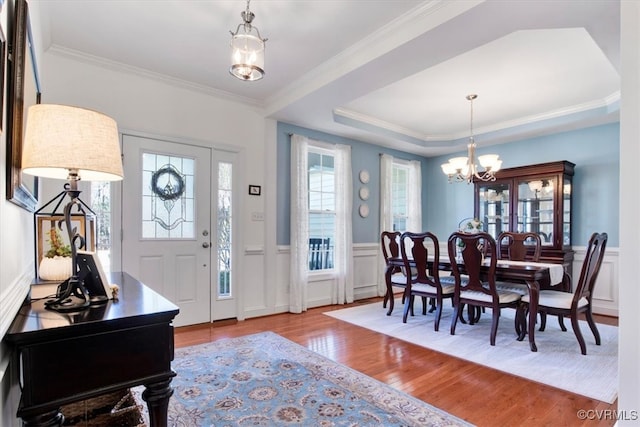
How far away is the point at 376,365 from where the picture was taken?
2.73 metres

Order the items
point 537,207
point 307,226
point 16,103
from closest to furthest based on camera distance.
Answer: point 16,103, point 307,226, point 537,207

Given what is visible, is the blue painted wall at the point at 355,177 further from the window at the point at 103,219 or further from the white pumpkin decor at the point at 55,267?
the white pumpkin decor at the point at 55,267

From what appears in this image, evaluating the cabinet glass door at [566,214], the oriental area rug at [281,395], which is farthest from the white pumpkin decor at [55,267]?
the cabinet glass door at [566,214]

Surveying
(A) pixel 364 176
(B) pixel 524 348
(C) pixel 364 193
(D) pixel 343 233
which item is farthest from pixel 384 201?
Result: (B) pixel 524 348

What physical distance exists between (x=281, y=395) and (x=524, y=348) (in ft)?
7.36

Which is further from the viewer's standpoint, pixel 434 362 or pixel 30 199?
pixel 434 362

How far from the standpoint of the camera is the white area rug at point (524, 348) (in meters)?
2.45

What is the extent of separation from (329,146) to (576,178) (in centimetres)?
343

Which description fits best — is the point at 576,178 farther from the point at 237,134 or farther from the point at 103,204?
the point at 103,204

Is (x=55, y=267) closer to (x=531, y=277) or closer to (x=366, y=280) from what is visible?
(x=531, y=277)

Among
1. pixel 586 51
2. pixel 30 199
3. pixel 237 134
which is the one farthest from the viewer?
pixel 237 134

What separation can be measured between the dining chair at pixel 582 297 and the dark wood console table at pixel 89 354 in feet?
10.5

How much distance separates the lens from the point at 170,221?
3.68 meters

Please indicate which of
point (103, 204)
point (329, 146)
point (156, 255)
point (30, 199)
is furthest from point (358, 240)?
point (30, 199)
